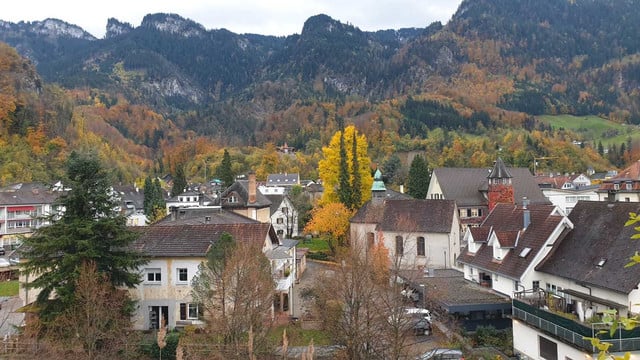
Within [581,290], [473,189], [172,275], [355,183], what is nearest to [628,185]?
[473,189]

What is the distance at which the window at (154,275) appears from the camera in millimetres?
33375

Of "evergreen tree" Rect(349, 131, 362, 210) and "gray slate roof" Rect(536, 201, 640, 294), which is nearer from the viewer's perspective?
"gray slate roof" Rect(536, 201, 640, 294)

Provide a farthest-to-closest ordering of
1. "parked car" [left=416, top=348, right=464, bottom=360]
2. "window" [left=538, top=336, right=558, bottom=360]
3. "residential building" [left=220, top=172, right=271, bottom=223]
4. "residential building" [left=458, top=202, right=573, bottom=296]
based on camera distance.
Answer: "residential building" [left=220, top=172, right=271, bottom=223], "residential building" [left=458, top=202, right=573, bottom=296], "parked car" [left=416, top=348, right=464, bottom=360], "window" [left=538, top=336, right=558, bottom=360]

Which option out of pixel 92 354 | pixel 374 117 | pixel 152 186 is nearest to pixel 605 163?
pixel 374 117

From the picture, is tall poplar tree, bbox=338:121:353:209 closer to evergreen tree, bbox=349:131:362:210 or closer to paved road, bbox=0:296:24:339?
evergreen tree, bbox=349:131:362:210

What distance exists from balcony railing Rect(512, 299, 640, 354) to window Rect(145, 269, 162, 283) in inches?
822

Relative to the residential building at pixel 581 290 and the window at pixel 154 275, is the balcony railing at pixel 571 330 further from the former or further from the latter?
the window at pixel 154 275

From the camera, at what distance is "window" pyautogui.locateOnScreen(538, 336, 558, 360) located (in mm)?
25344

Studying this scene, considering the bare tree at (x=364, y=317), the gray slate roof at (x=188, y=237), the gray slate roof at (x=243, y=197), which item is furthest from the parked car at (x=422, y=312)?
the gray slate roof at (x=243, y=197)

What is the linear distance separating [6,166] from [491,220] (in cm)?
8903

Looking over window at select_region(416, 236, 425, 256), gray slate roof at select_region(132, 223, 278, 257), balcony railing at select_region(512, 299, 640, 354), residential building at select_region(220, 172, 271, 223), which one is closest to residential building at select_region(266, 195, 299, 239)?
residential building at select_region(220, 172, 271, 223)

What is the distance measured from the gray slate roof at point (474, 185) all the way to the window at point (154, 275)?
Answer: 41009 mm

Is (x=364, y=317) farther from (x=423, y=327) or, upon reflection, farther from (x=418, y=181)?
(x=418, y=181)

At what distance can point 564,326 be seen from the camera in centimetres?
2400
